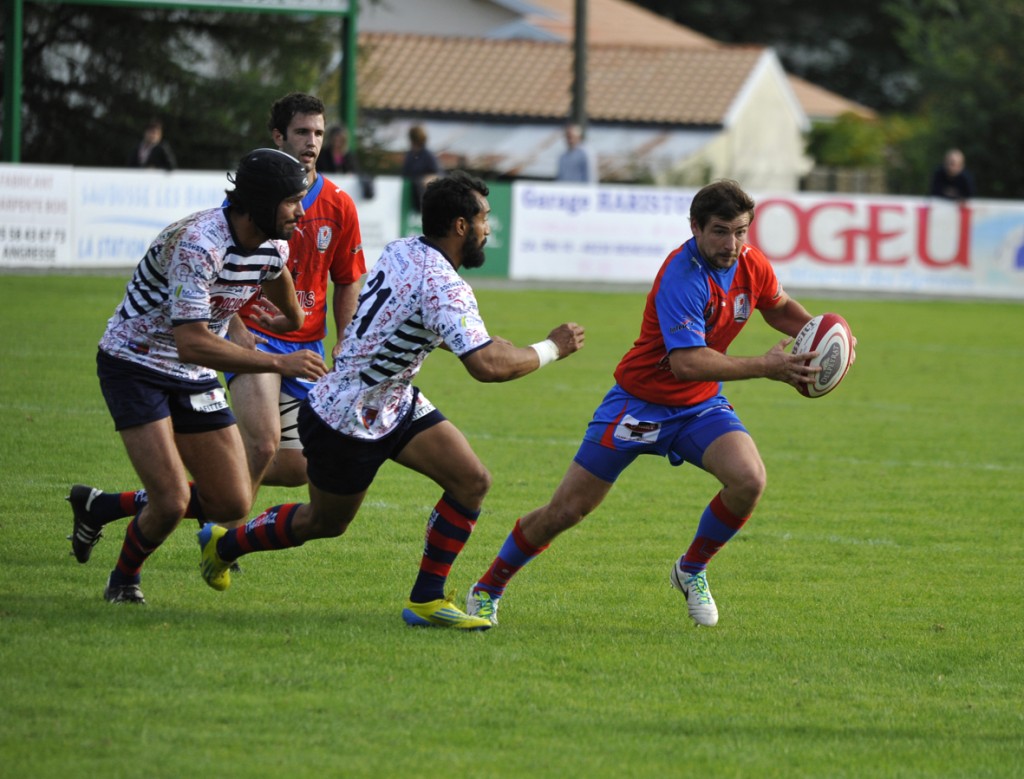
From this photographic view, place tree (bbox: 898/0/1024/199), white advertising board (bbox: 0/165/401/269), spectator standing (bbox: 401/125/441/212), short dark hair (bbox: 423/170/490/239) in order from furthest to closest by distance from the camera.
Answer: tree (bbox: 898/0/1024/199) < spectator standing (bbox: 401/125/441/212) < white advertising board (bbox: 0/165/401/269) < short dark hair (bbox: 423/170/490/239)

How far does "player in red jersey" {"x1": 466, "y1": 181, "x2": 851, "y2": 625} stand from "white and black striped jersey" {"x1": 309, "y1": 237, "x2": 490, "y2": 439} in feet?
2.84

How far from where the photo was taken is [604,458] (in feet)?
21.4

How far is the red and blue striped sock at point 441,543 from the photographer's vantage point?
248 inches

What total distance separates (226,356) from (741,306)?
2.16 m

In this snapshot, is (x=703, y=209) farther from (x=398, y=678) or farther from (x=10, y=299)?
(x=10, y=299)

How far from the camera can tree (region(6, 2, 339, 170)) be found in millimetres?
27188

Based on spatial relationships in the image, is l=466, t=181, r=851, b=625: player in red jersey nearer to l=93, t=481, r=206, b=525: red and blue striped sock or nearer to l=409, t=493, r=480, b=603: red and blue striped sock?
l=409, t=493, r=480, b=603: red and blue striped sock

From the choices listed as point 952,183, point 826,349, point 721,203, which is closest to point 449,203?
point 721,203

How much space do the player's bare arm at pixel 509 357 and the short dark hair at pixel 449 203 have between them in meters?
0.49

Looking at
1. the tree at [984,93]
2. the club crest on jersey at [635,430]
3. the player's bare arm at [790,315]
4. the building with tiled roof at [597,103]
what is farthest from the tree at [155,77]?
the club crest on jersey at [635,430]

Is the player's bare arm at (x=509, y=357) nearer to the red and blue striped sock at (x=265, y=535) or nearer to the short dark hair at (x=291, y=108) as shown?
the red and blue striped sock at (x=265, y=535)

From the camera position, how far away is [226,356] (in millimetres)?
6023

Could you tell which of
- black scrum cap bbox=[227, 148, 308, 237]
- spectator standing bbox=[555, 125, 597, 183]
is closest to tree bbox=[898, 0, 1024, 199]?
spectator standing bbox=[555, 125, 597, 183]

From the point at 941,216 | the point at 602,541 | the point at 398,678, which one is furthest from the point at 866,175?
the point at 398,678
